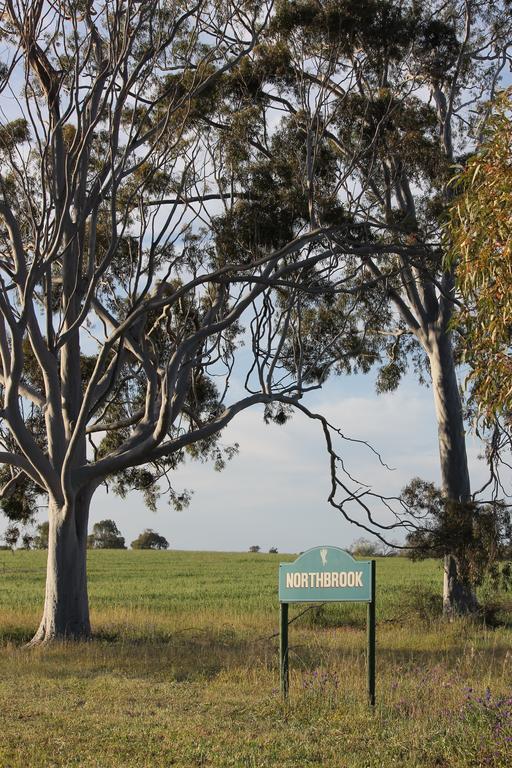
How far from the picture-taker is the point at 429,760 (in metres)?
7.76

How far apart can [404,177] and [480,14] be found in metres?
4.08

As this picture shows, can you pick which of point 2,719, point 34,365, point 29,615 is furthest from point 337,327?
point 2,719

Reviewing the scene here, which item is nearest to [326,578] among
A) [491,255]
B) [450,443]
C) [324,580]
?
[324,580]

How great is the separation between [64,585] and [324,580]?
27.0 feet

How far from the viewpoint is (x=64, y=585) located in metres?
17.4

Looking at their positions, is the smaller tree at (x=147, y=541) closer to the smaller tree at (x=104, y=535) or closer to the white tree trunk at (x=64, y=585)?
the smaller tree at (x=104, y=535)

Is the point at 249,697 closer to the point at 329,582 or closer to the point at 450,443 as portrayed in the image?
the point at 329,582

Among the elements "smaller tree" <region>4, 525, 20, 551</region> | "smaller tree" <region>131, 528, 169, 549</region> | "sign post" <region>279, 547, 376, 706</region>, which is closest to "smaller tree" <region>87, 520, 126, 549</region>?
"smaller tree" <region>131, 528, 169, 549</region>

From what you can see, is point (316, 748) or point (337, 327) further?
point (337, 327)

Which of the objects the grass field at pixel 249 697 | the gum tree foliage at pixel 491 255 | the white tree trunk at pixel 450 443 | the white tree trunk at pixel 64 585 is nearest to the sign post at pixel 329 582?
the grass field at pixel 249 697

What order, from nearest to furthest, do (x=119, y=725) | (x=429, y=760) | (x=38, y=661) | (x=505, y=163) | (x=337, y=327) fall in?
(x=429, y=760) → (x=505, y=163) → (x=119, y=725) → (x=38, y=661) → (x=337, y=327)

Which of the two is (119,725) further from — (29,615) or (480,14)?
(480,14)

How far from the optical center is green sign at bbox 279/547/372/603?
1006cm

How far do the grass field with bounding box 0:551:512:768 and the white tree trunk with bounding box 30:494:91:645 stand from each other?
0.71 meters
